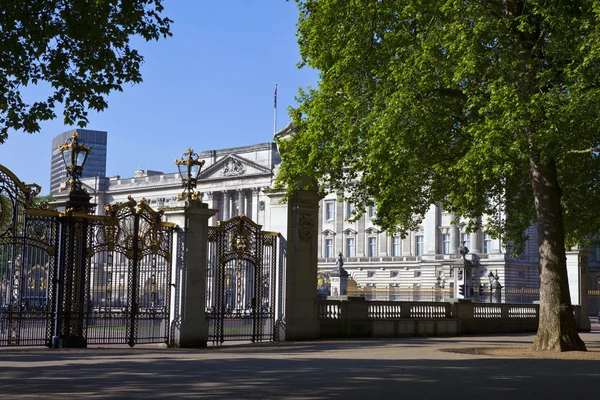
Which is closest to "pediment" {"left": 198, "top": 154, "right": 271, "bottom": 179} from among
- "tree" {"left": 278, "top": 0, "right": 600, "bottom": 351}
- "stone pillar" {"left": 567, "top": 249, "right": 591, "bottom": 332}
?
"stone pillar" {"left": 567, "top": 249, "right": 591, "bottom": 332}

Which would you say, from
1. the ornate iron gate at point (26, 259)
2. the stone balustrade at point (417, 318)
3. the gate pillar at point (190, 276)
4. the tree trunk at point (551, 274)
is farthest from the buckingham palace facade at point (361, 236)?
the ornate iron gate at point (26, 259)

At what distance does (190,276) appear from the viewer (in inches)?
886

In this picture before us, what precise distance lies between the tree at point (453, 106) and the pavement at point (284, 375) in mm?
4170

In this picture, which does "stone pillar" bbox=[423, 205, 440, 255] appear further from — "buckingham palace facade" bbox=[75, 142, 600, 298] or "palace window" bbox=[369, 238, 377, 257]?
"palace window" bbox=[369, 238, 377, 257]

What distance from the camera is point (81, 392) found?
1162 cm

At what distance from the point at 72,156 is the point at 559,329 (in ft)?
39.5

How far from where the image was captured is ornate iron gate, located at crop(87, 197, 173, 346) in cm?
2169

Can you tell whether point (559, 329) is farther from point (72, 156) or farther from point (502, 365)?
point (72, 156)

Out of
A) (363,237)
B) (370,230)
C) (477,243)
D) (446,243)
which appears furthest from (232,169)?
(477,243)

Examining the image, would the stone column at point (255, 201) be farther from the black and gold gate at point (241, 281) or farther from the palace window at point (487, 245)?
the black and gold gate at point (241, 281)

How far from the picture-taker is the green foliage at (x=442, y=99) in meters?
19.2

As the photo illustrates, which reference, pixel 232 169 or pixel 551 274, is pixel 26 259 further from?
pixel 232 169

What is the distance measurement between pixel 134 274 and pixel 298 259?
4.99 meters

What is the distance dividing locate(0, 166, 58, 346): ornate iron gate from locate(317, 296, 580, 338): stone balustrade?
816cm
